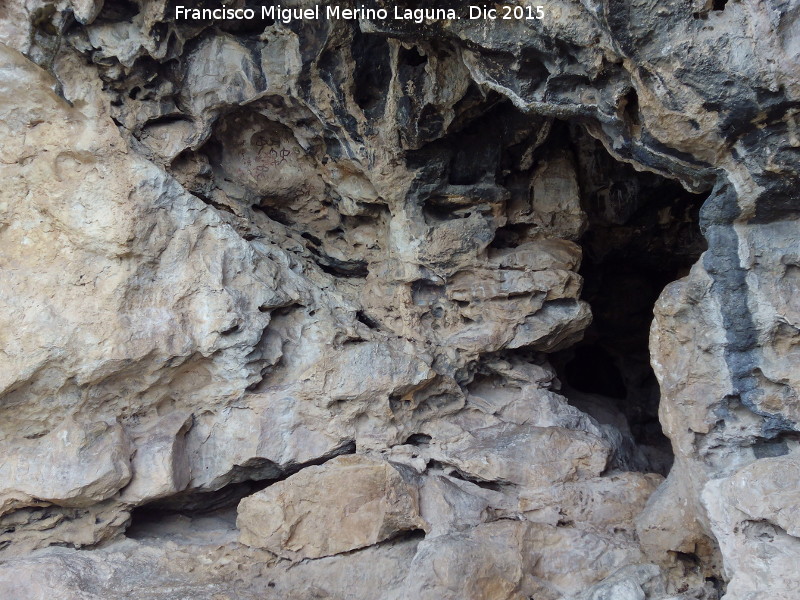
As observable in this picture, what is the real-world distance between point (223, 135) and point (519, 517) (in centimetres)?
338

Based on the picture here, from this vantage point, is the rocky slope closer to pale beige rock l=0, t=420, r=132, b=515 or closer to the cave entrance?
pale beige rock l=0, t=420, r=132, b=515

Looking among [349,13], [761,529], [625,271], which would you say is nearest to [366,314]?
[349,13]

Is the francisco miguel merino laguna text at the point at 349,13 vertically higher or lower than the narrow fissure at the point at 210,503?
higher

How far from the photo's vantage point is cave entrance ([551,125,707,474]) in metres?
5.84

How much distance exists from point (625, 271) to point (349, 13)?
4.24 m

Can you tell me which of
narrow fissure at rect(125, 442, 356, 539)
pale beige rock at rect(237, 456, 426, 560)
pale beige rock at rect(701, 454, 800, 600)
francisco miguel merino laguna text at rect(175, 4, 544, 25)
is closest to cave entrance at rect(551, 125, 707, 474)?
francisco miguel merino laguna text at rect(175, 4, 544, 25)

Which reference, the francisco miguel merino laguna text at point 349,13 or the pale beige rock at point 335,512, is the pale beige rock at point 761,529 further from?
the francisco miguel merino laguna text at point 349,13

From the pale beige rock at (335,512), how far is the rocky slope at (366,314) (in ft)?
0.05

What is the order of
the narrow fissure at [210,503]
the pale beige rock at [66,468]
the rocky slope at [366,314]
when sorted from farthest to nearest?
the narrow fissure at [210,503]
the pale beige rock at [66,468]
the rocky slope at [366,314]

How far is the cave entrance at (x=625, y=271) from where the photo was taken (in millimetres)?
5844

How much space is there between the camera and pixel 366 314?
5.11m

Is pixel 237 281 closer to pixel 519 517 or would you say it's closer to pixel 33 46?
pixel 33 46

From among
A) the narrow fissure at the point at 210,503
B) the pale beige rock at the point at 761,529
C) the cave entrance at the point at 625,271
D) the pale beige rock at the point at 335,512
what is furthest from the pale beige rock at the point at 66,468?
the cave entrance at the point at 625,271

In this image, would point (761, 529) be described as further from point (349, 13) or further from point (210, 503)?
point (349, 13)
